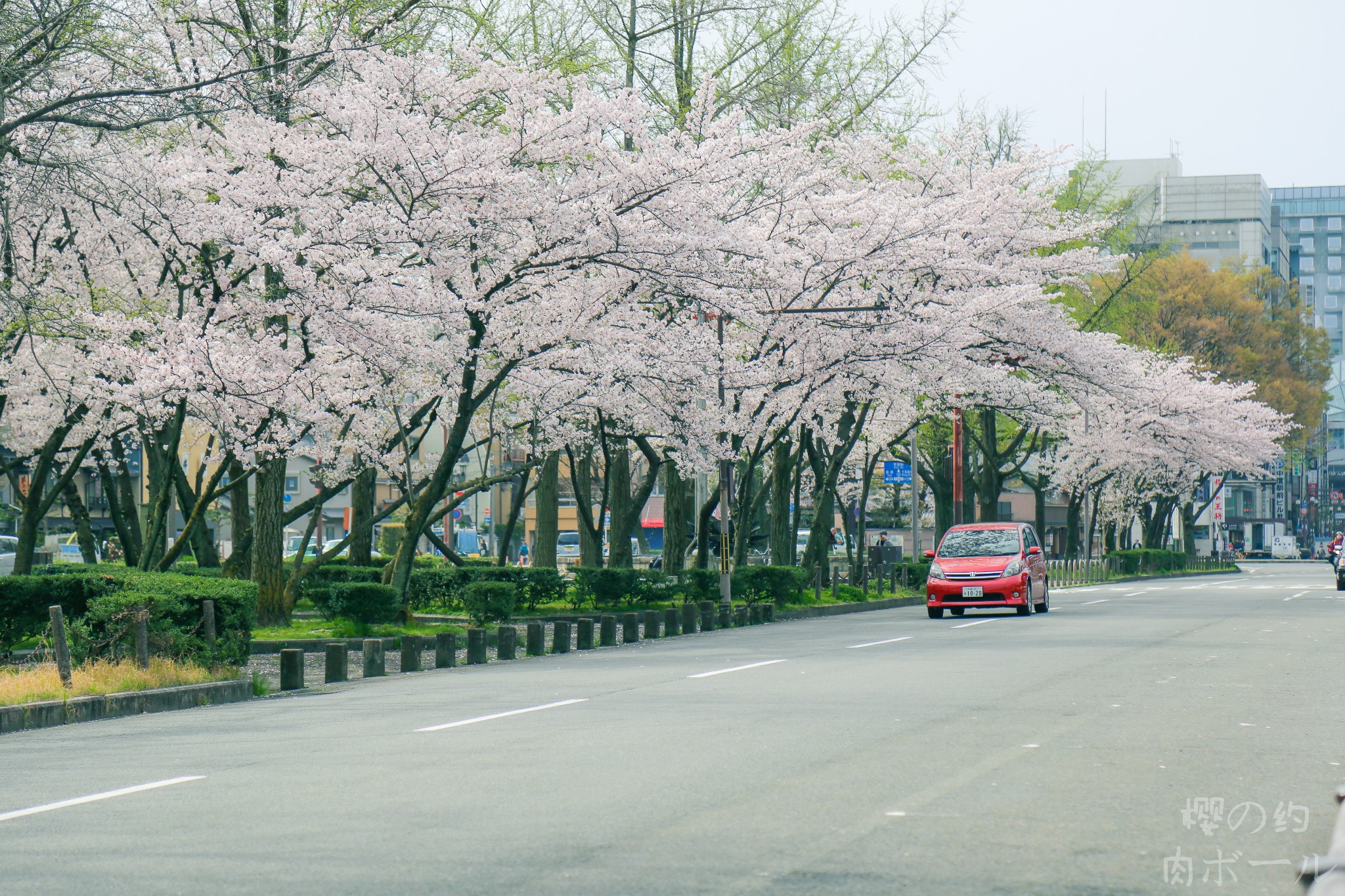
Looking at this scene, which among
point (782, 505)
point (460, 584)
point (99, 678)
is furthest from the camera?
point (782, 505)

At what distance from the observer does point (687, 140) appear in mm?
23031

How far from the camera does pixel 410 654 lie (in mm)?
16859

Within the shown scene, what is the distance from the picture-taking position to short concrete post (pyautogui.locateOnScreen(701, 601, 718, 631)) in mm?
24375

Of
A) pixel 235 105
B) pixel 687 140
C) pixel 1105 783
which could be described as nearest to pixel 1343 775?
pixel 1105 783

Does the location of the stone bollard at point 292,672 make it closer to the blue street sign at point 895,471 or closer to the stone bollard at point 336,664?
the stone bollard at point 336,664

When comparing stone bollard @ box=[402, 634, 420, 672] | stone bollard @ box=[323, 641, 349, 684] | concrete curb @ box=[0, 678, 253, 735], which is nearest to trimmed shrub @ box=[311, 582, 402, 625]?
stone bollard @ box=[402, 634, 420, 672]

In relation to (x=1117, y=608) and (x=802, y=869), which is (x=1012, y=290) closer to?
(x=1117, y=608)

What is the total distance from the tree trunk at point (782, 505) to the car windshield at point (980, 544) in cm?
569

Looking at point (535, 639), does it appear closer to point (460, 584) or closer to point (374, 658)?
point (374, 658)

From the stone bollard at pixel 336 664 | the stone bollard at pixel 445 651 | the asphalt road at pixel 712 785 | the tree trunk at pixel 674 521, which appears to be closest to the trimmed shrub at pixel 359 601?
the stone bollard at pixel 445 651

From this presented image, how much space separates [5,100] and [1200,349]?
53606mm

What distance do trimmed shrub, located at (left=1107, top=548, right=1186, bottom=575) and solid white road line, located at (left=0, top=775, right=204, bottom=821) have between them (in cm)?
5573

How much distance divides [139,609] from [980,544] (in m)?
17.4

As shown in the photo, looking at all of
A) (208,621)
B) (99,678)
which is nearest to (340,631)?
(208,621)
